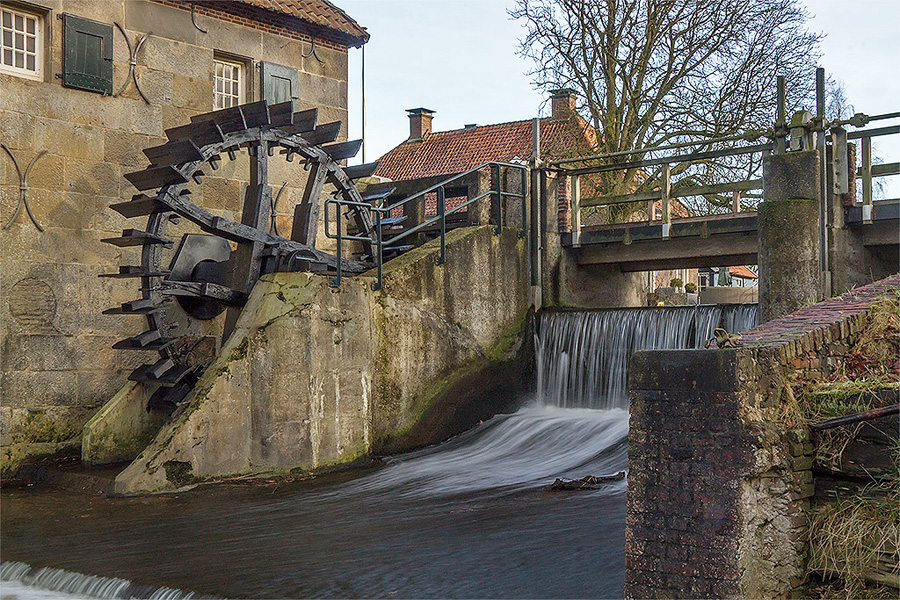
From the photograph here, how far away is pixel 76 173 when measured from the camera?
1163cm

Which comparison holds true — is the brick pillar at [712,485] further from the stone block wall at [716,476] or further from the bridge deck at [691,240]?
the bridge deck at [691,240]

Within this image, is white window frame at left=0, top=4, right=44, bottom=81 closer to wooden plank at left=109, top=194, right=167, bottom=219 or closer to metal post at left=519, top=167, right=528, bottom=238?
wooden plank at left=109, top=194, right=167, bottom=219

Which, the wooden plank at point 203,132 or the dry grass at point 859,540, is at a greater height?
the wooden plank at point 203,132

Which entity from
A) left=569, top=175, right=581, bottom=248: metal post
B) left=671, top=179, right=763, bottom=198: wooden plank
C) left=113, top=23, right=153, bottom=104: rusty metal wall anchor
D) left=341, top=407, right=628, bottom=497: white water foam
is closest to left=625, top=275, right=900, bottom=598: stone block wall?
left=341, top=407, right=628, bottom=497: white water foam

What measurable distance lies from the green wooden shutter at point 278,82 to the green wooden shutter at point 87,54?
233cm

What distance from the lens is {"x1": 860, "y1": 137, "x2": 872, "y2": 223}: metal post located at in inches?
431

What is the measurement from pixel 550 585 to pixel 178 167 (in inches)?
290

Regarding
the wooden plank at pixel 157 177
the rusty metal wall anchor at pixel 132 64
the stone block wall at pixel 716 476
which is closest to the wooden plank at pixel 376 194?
the wooden plank at pixel 157 177

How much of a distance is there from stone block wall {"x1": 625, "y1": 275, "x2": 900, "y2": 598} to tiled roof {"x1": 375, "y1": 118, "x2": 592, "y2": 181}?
21122 mm

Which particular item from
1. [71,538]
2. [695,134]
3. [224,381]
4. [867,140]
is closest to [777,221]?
[867,140]

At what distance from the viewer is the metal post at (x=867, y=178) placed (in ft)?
35.9

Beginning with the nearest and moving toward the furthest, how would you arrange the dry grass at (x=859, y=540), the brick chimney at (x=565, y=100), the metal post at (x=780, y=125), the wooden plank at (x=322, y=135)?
the dry grass at (x=859, y=540) → the metal post at (x=780, y=125) → the wooden plank at (x=322, y=135) → the brick chimney at (x=565, y=100)

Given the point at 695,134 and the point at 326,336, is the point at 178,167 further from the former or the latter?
the point at 695,134

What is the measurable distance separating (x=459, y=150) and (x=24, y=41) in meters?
21.4
